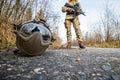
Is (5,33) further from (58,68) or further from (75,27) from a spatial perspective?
(58,68)

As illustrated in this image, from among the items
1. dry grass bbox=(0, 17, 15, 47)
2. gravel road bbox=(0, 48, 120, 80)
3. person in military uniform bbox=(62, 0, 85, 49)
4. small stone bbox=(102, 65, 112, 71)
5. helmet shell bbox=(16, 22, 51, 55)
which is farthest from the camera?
dry grass bbox=(0, 17, 15, 47)

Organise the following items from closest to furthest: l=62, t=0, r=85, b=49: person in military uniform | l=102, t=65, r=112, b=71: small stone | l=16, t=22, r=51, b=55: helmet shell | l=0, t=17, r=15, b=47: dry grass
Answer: l=102, t=65, r=112, b=71: small stone < l=16, t=22, r=51, b=55: helmet shell < l=62, t=0, r=85, b=49: person in military uniform < l=0, t=17, r=15, b=47: dry grass

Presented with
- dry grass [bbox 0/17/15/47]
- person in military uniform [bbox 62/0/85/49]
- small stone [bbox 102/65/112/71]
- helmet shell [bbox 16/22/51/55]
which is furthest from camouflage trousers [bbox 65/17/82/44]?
small stone [bbox 102/65/112/71]

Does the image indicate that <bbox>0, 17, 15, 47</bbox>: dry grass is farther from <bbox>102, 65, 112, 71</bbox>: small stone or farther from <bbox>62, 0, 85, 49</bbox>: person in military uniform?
<bbox>102, 65, 112, 71</bbox>: small stone

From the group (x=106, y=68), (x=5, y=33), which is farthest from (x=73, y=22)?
(x=106, y=68)

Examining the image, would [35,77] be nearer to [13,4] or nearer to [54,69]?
[54,69]

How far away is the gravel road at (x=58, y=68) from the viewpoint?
3.98 meters

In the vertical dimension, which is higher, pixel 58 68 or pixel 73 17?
pixel 73 17

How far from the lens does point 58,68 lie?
4.43 metres

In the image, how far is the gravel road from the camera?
398cm

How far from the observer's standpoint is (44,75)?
13.2 feet

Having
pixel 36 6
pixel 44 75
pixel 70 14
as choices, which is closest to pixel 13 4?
pixel 36 6

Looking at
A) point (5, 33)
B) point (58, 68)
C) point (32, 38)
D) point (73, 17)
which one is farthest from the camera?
point (5, 33)

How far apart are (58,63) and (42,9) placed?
7.85 metres
